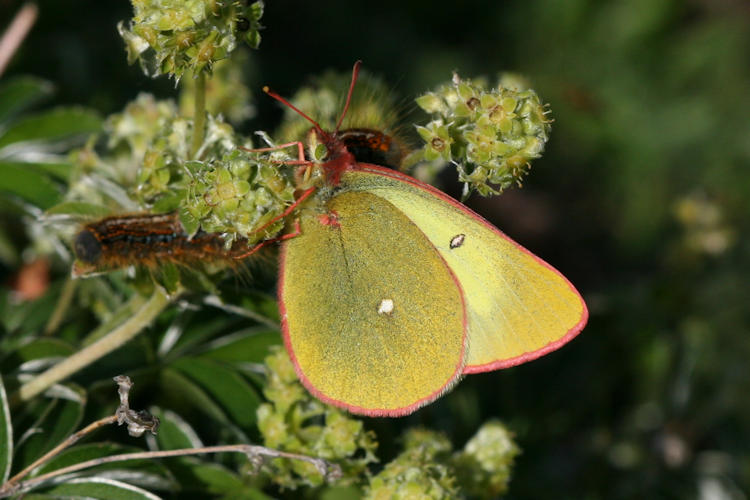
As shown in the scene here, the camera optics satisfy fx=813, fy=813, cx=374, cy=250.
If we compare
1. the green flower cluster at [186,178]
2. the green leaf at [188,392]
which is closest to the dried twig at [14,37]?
→ the green flower cluster at [186,178]

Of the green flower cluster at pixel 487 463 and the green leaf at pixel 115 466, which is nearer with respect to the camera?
the green leaf at pixel 115 466

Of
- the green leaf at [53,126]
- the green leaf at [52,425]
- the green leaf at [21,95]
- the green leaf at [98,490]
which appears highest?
the green leaf at [21,95]

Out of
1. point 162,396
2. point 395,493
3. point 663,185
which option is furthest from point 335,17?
point 395,493

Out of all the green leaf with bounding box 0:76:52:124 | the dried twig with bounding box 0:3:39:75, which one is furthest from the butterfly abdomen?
the dried twig with bounding box 0:3:39:75

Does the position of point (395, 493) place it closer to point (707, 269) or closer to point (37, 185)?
point (37, 185)

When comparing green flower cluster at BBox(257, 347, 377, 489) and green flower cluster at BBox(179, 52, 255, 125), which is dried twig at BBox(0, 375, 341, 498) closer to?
green flower cluster at BBox(257, 347, 377, 489)

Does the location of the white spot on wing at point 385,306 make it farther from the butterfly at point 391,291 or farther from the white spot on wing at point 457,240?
the white spot on wing at point 457,240

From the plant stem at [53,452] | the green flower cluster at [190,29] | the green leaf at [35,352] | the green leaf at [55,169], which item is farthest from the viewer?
the green leaf at [55,169]
